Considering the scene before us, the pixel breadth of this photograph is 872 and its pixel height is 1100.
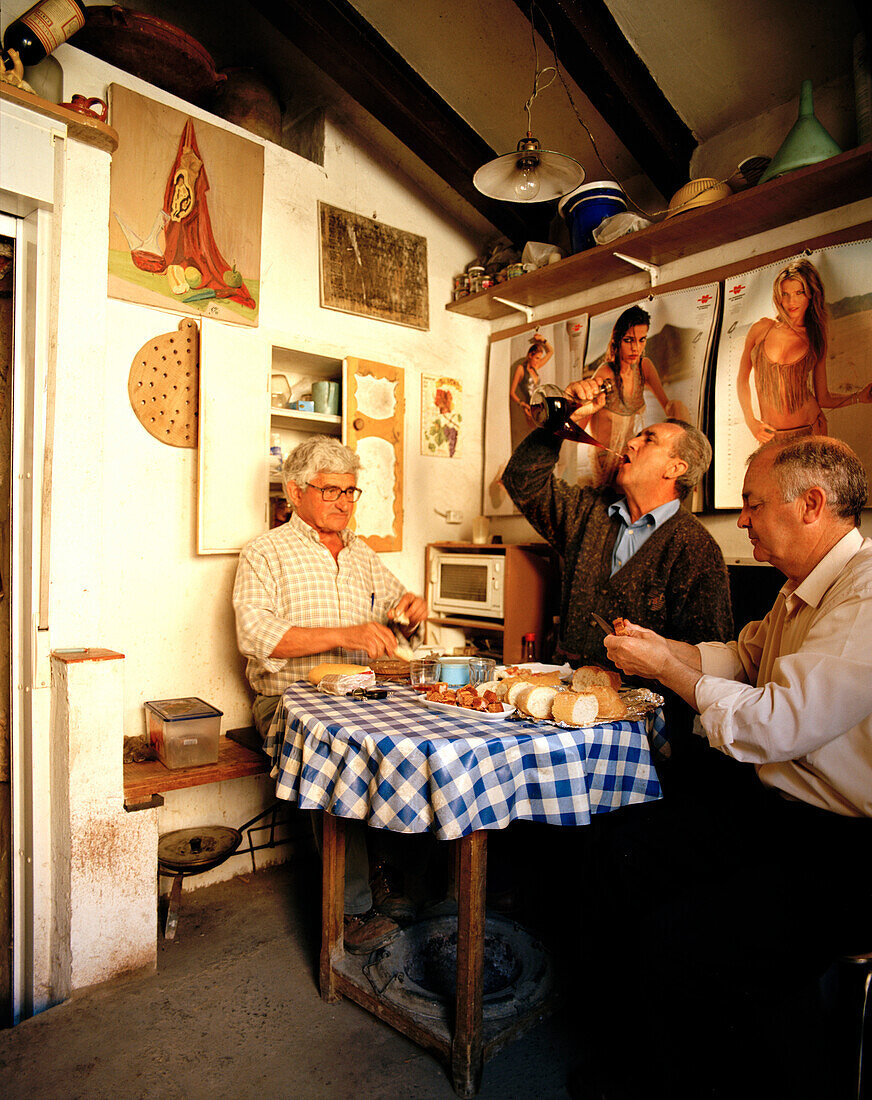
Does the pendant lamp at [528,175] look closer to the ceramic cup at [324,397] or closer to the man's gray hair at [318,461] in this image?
the man's gray hair at [318,461]

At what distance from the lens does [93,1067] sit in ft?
7.22

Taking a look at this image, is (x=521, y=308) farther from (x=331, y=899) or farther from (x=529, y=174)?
(x=331, y=899)

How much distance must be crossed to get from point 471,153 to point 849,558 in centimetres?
341

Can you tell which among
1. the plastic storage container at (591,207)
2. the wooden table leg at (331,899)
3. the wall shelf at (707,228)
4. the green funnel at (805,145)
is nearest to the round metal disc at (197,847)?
the wooden table leg at (331,899)

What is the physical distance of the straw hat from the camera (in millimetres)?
3328

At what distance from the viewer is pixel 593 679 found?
2.28m

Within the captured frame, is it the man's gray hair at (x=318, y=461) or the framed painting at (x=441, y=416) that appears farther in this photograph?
the framed painting at (x=441, y=416)

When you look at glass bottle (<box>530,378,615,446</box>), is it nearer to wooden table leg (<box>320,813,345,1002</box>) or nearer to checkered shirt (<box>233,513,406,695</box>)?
checkered shirt (<box>233,513,406,695</box>)

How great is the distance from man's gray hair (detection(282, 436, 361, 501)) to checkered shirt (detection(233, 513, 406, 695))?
22cm

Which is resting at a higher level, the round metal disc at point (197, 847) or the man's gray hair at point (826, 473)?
the man's gray hair at point (826, 473)

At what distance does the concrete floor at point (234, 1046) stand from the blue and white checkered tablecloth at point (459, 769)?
2.66 ft

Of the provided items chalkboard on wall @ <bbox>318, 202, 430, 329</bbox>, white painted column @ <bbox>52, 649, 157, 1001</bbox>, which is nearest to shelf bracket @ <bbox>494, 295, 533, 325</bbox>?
chalkboard on wall @ <bbox>318, 202, 430, 329</bbox>

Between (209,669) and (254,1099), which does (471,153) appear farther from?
(254,1099)

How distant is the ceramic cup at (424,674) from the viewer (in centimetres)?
249
